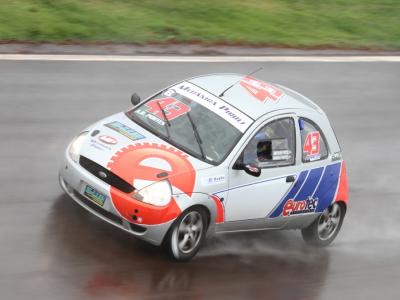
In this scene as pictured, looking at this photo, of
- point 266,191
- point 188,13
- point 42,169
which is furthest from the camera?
point 188,13

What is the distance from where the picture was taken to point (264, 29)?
18234mm

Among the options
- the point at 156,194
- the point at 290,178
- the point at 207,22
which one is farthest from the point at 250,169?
the point at 207,22

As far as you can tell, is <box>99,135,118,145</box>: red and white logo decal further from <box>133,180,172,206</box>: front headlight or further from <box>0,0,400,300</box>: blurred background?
<box>0,0,400,300</box>: blurred background

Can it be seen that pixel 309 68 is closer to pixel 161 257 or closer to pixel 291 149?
pixel 291 149

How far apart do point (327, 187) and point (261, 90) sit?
1.36 metres

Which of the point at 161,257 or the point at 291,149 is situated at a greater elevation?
the point at 291,149

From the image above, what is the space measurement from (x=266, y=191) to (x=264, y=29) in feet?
33.1

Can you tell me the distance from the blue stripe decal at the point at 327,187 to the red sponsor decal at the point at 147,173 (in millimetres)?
1788

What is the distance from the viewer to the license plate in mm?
8094

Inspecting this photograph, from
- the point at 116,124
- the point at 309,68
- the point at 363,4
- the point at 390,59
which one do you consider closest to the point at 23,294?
the point at 116,124

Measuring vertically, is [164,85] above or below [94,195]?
below

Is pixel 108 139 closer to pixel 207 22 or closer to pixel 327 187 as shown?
pixel 327 187

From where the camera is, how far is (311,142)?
918cm

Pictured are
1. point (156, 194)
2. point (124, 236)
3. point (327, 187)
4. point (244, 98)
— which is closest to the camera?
point (156, 194)
